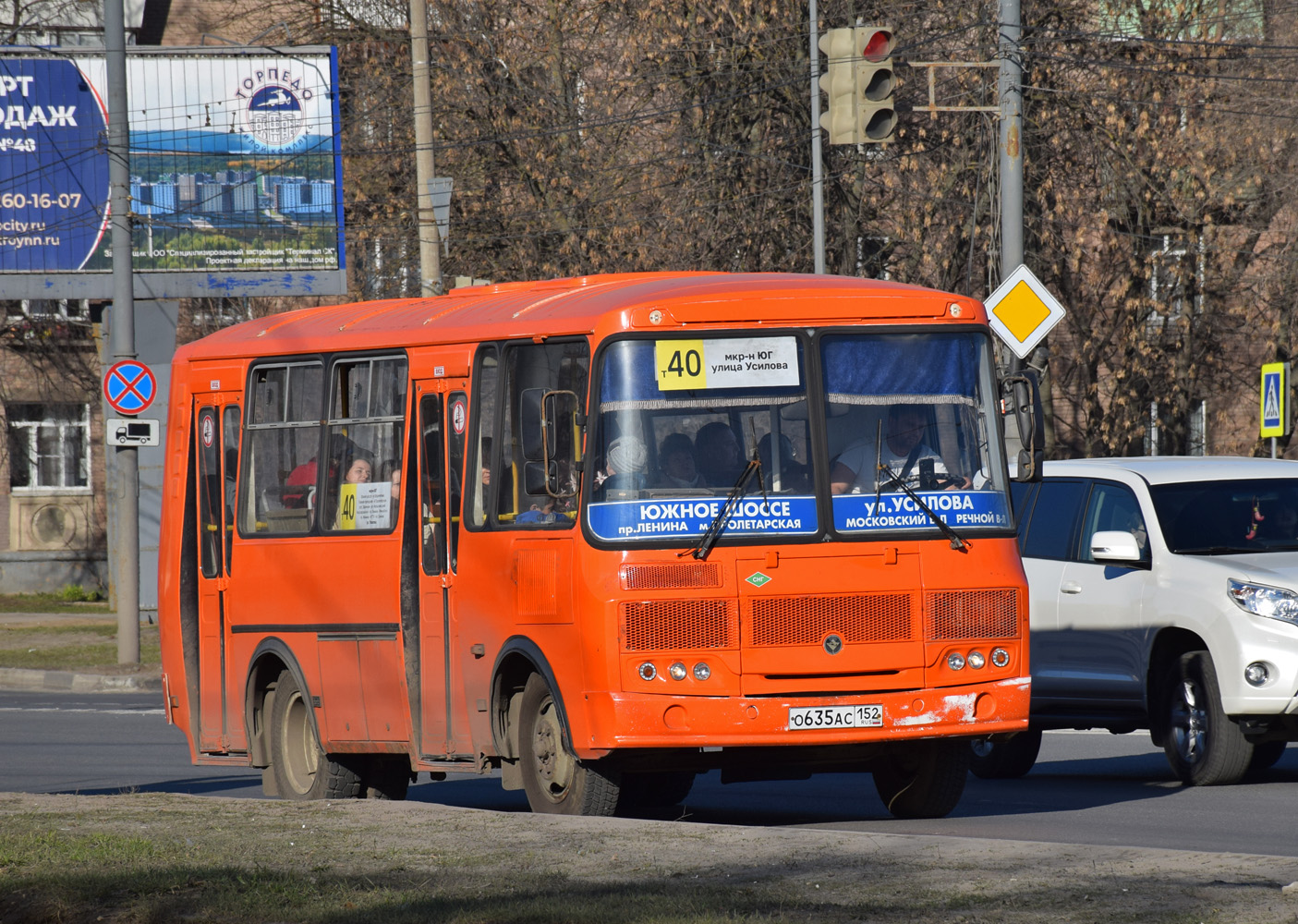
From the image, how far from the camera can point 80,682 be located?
905 inches

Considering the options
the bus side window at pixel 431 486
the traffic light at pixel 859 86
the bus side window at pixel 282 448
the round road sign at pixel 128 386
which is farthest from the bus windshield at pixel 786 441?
the round road sign at pixel 128 386

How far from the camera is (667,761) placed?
959 centimetres

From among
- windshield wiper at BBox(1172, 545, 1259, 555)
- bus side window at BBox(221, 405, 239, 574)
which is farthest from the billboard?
windshield wiper at BBox(1172, 545, 1259, 555)

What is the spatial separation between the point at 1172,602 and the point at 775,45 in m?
19.1

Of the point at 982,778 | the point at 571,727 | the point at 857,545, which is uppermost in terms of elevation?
the point at 857,545

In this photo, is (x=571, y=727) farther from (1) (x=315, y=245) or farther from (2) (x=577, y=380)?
(1) (x=315, y=245)

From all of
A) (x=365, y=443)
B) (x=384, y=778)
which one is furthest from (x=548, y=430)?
(x=384, y=778)

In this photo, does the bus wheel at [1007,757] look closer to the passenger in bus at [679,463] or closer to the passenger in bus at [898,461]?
the passenger in bus at [898,461]

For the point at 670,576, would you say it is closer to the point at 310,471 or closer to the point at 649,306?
the point at 649,306

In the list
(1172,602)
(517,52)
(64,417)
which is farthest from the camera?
(64,417)

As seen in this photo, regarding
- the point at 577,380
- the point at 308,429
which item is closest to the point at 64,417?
the point at 308,429

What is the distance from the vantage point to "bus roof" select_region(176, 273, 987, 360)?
969 cm

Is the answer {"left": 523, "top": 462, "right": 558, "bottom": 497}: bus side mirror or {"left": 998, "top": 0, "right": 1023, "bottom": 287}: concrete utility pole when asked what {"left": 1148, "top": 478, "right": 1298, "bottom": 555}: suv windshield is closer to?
{"left": 523, "top": 462, "right": 558, "bottom": 497}: bus side mirror

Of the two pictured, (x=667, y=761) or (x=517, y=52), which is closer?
(x=667, y=761)
